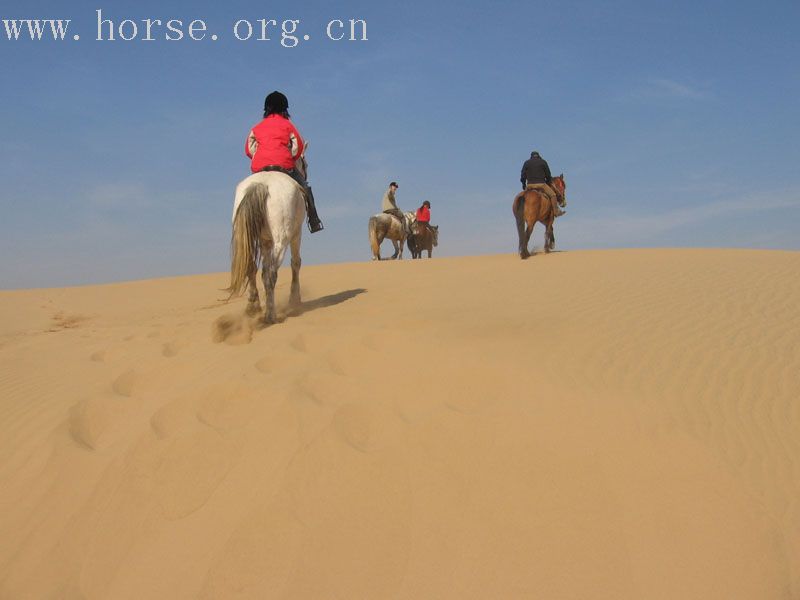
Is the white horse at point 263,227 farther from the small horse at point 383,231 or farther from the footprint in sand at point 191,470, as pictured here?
the small horse at point 383,231

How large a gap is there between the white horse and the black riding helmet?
1.01 metres

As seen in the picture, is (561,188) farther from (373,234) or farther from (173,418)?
(173,418)

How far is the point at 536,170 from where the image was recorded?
12.0 m

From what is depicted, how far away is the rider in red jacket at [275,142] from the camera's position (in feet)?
20.1

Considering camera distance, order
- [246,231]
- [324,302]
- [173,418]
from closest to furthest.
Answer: [173,418] < [246,231] < [324,302]

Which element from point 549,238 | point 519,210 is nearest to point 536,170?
point 519,210

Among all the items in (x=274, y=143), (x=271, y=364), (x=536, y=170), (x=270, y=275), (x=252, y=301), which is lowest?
(x=271, y=364)

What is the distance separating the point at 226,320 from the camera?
16.9 feet

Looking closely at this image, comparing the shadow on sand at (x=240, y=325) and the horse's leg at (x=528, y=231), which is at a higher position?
the horse's leg at (x=528, y=231)

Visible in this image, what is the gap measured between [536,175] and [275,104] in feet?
23.0

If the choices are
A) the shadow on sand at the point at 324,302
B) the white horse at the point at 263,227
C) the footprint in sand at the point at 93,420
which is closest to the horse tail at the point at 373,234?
the shadow on sand at the point at 324,302

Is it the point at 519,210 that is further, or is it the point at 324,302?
the point at 519,210

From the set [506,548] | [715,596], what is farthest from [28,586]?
[715,596]

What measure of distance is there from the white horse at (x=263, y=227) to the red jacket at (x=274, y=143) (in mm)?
349
